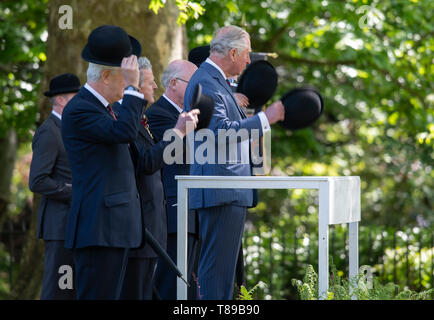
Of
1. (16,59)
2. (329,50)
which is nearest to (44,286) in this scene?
(16,59)

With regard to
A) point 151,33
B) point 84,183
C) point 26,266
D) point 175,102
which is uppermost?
point 151,33

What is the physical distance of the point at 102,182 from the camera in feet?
11.7

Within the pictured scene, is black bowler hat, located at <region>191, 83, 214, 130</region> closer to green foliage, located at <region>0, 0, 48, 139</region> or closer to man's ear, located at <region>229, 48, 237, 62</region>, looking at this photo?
man's ear, located at <region>229, 48, 237, 62</region>

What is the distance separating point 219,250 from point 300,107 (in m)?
0.91

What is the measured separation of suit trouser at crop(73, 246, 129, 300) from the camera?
3.59 metres

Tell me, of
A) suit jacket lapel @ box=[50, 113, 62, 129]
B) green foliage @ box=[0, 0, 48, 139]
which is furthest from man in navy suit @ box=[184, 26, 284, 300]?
green foliage @ box=[0, 0, 48, 139]

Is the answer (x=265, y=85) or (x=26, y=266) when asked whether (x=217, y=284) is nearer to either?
(x=265, y=85)

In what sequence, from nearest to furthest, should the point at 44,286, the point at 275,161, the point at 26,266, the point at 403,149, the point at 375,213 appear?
the point at 44,286, the point at 26,266, the point at 403,149, the point at 275,161, the point at 375,213

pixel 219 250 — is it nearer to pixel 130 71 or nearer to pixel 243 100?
pixel 243 100

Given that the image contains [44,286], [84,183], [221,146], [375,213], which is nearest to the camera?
[84,183]

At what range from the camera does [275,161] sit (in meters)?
12.0

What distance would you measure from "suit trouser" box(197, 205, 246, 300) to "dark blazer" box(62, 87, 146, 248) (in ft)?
2.28

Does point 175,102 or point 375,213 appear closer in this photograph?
point 175,102

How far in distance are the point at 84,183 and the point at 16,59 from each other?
19.9 feet
